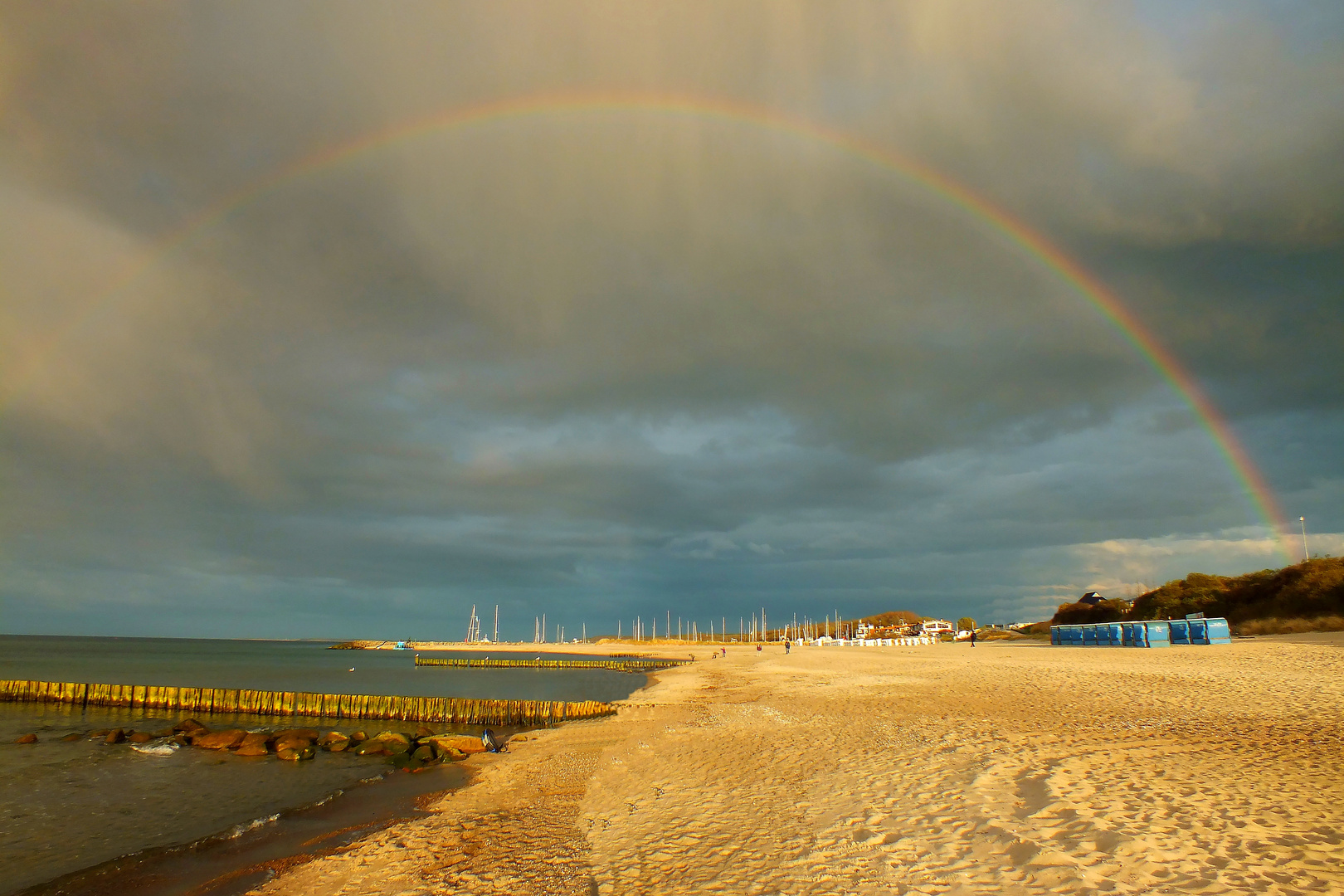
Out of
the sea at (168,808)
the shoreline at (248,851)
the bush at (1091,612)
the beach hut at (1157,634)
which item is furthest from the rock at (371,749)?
the bush at (1091,612)

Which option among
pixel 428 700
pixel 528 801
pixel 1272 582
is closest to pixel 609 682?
pixel 428 700

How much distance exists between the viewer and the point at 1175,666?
106 ft

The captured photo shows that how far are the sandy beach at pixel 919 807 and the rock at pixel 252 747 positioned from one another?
10.9m

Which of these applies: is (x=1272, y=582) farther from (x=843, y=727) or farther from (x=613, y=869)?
(x=613, y=869)

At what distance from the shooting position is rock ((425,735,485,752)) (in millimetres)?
24094

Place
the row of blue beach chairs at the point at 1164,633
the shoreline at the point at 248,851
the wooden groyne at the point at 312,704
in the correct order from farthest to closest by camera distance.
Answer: the row of blue beach chairs at the point at 1164,633
the wooden groyne at the point at 312,704
the shoreline at the point at 248,851

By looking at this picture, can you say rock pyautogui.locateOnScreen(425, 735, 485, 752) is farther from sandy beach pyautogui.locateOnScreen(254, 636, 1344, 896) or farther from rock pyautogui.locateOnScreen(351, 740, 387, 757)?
rock pyautogui.locateOnScreen(351, 740, 387, 757)

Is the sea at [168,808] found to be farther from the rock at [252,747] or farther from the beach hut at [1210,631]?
the beach hut at [1210,631]

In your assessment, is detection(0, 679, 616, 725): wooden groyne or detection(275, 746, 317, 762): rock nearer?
detection(275, 746, 317, 762): rock

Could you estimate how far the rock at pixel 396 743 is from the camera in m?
25.2

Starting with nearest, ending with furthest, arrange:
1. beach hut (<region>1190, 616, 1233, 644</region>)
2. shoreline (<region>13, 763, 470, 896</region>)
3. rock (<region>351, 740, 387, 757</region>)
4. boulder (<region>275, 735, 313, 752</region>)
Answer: shoreline (<region>13, 763, 470, 896</region>), rock (<region>351, 740, 387, 757</region>), boulder (<region>275, 735, 313, 752</region>), beach hut (<region>1190, 616, 1233, 644</region>)

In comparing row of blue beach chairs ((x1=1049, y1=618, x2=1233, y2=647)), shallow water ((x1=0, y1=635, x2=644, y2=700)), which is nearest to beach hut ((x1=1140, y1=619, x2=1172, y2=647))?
row of blue beach chairs ((x1=1049, y1=618, x2=1233, y2=647))

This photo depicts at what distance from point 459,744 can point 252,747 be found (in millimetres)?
8783

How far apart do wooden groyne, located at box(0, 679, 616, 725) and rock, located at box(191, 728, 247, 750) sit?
30.7ft
